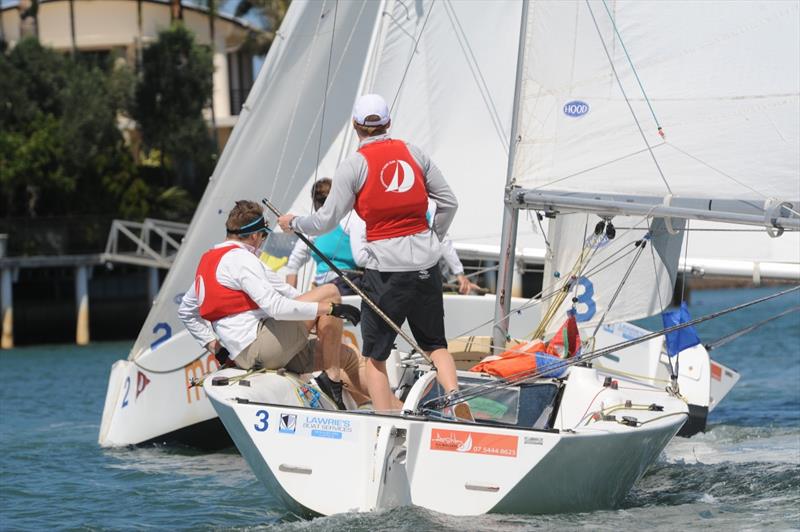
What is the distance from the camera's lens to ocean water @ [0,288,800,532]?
23.5ft

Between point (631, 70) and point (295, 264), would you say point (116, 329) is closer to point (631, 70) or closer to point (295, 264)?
point (295, 264)

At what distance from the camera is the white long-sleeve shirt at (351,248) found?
996cm

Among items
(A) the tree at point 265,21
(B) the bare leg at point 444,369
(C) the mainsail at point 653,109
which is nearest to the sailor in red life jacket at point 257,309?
(B) the bare leg at point 444,369

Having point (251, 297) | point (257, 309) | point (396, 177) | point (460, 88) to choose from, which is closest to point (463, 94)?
point (460, 88)

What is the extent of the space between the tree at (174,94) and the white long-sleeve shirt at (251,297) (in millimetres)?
27936


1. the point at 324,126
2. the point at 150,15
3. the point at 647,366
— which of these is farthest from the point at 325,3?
the point at 150,15

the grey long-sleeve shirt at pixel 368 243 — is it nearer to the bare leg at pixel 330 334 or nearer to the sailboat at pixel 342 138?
the bare leg at pixel 330 334

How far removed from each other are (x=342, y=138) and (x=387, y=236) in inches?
194

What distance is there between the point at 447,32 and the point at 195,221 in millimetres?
2704

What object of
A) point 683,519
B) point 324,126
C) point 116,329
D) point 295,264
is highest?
point 324,126

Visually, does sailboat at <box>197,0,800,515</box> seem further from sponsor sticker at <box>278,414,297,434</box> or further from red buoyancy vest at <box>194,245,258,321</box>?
red buoyancy vest at <box>194,245,258,321</box>

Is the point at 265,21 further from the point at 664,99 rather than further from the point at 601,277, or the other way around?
the point at 664,99

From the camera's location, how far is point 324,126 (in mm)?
11953

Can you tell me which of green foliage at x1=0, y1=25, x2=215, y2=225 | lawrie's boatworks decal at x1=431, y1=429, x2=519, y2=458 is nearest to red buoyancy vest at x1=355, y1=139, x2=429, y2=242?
lawrie's boatworks decal at x1=431, y1=429, x2=519, y2=458
